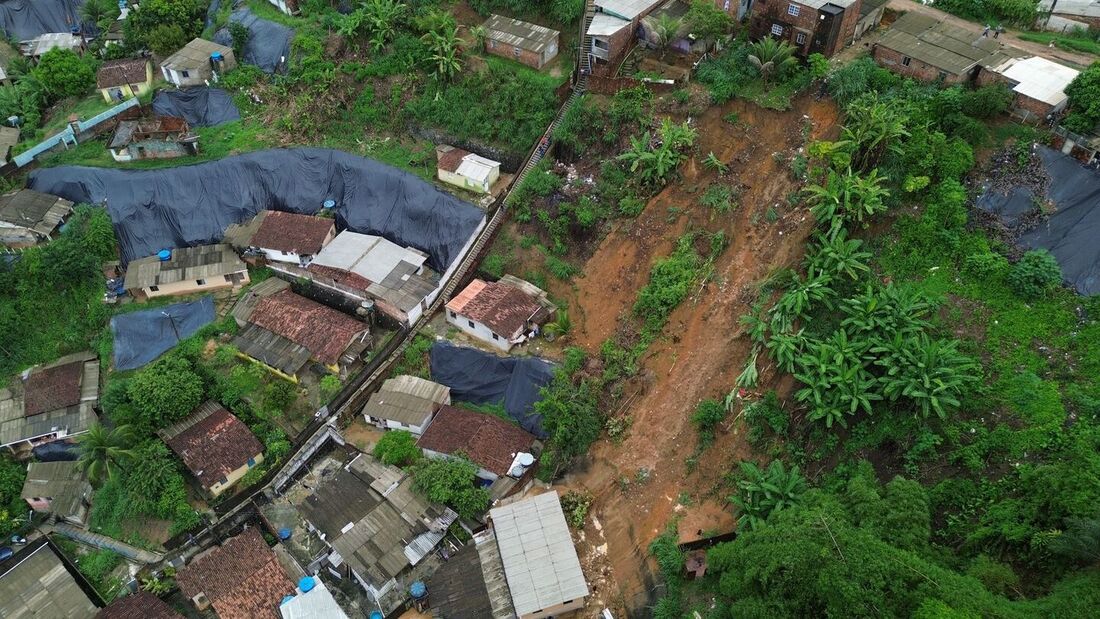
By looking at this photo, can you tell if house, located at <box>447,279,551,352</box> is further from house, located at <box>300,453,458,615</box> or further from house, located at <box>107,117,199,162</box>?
house, located at <box>107,117,199,162</box>

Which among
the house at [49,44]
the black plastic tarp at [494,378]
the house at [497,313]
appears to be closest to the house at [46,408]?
the black plastic tarp at [494,378]

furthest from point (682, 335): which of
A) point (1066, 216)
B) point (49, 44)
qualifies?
point (49, 44)

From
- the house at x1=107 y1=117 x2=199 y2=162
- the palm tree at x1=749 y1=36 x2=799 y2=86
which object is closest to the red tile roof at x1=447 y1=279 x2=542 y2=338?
the palm tree at x1=749 y1=36 x2=799 y2=86

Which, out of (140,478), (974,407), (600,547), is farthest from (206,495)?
(974,407)

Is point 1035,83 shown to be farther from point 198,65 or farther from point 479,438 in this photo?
point 198,65

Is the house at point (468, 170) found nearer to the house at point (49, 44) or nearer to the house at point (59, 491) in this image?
the house at point (59, 491)

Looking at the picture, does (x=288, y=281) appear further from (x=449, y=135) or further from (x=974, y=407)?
(x=974, y=407)
